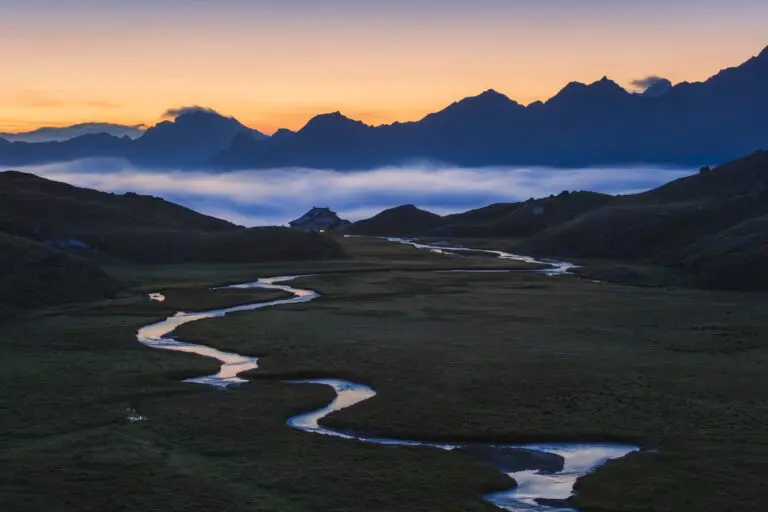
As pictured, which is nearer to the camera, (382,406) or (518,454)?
(518,454)

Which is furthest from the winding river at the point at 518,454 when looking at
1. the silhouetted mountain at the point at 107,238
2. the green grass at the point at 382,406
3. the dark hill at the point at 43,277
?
the silhouetted mountain at the point at 107,238

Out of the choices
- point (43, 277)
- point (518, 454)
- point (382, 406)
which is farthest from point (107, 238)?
point (518, 454)

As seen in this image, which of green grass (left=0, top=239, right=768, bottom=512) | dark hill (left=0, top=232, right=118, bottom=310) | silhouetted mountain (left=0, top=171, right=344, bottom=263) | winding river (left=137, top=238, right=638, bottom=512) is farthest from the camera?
silhouetted mountain (left=0, top=171, right=344, bottom=263)

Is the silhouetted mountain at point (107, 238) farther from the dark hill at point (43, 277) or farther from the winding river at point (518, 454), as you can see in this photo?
the winding river at point (518, 454)

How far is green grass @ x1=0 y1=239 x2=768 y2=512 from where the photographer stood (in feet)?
117

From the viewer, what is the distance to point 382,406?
5088cm

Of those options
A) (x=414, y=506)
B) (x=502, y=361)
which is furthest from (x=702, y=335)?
(x=414, y=506)

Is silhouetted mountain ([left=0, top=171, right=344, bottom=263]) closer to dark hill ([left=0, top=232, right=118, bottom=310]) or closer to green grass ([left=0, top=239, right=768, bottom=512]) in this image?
dark hill ([left=0, top=232, right=118, bottom=310])

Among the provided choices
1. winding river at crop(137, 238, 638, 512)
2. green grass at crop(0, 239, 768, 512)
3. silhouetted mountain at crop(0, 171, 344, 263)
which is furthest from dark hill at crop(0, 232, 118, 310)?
silhouetted mountain at crop(0, 171, 344, 263)

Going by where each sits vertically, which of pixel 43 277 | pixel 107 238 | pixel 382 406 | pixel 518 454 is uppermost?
pixel 107 238

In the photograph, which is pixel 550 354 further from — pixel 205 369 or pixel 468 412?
pixel 205 369

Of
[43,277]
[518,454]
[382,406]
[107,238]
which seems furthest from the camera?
[107,238]

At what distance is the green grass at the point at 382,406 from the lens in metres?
35.5

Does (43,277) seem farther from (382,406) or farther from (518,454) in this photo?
(518,454)
